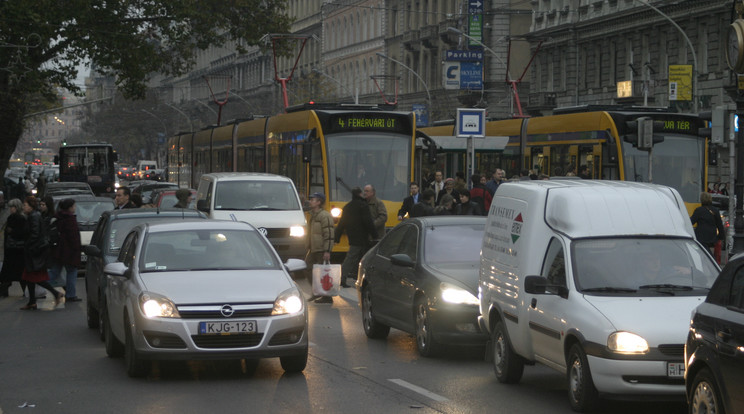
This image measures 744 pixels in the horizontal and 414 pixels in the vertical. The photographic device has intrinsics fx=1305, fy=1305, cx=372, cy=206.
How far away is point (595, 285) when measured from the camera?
10.1 meters

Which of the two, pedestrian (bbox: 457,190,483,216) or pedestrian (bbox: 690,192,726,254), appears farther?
pedestrian (bbox: 690,192,726,254)

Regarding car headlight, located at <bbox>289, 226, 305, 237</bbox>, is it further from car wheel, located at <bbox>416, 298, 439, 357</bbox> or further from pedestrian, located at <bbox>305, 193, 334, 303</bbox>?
car wheel, located at <bbox>416, 298, 439, 357</bbox>

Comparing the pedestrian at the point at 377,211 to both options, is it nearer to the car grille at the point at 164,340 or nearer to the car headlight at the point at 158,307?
the car headlight at the point at 158,307

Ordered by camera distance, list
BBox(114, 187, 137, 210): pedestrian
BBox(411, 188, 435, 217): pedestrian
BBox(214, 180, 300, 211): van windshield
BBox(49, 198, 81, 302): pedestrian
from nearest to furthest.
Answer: BBox(49, 198, 81, 302): pedestrian
BBox(411, 188, 435, 217): pedestrian
BBox(114, 187, 137, 210): pedestrian
BBox(214, 180, 300, 211): van windshield

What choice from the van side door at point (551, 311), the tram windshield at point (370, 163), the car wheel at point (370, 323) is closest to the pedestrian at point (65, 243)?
the car wheel at point (370, 323)

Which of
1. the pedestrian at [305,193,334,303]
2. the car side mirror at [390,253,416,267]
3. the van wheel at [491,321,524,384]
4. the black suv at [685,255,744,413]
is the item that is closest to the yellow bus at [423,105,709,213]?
the pedestrian at [305,193,334,303]

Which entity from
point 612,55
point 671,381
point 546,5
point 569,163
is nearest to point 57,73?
point 569,163

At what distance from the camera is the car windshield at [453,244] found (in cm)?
1364

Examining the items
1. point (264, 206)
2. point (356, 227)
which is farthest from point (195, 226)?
point (264, 206)

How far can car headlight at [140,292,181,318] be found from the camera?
11.1 metres

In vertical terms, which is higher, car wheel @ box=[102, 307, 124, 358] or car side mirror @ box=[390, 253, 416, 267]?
car side mirror @ box=[390, 253, 416, 267]

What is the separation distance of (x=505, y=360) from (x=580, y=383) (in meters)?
1.71

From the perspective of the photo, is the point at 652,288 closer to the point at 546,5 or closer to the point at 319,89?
the point at 546,5

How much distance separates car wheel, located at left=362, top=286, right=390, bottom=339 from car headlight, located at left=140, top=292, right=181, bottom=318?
13.3 ft
